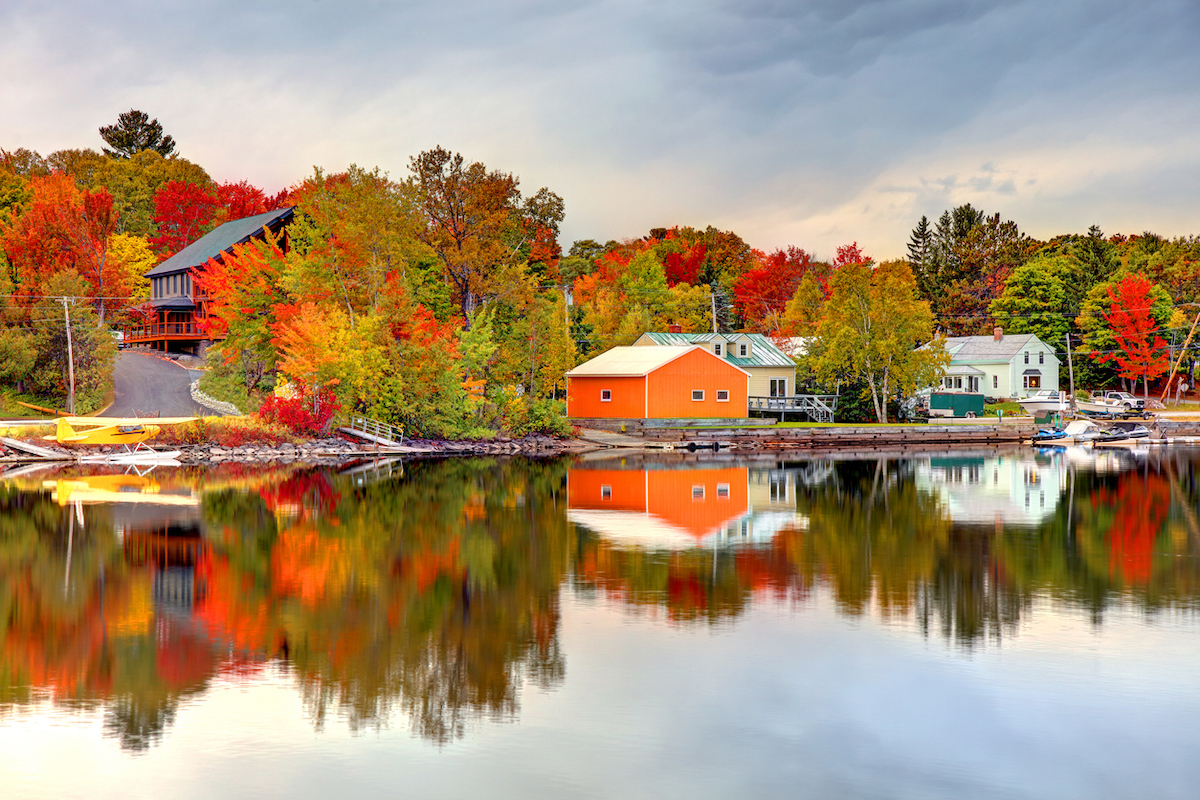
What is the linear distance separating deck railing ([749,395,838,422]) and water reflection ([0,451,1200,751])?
85.2 feet

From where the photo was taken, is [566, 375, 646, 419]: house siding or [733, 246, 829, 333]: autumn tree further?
[733, 246, 829, 333]: autumn tree

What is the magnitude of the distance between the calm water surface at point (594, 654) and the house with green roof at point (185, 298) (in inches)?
1645

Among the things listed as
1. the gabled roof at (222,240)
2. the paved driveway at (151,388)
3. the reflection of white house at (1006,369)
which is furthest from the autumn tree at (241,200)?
the reflection of white house at (1006,369)

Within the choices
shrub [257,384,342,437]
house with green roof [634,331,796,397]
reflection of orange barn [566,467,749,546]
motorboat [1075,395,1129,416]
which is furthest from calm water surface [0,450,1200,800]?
motorboat [1075,395,1129,416]

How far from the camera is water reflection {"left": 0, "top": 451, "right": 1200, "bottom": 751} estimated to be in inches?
522

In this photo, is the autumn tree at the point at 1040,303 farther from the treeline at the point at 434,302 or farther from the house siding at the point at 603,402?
the house siding at the point at 603,402

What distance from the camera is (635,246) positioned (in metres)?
103

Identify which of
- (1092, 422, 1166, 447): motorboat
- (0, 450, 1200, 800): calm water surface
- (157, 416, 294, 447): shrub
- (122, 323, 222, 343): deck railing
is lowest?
(0, 450, 1200, 800): calm water surface

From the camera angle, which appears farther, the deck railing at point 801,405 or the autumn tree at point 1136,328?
the autumn tree at point 1136,328

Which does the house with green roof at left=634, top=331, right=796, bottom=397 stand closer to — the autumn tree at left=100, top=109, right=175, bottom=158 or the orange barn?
the orange barn

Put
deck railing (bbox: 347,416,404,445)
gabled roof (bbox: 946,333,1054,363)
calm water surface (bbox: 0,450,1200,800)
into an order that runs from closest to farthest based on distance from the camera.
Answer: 1. calm water surface (bbox: 0,450,1200,800)
2. deck railing (bbox: 347,416,404,445)
3. gabled roof (bbox: 946,333,1054,363)

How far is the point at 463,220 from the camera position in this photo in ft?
190

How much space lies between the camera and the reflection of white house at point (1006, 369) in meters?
77.5

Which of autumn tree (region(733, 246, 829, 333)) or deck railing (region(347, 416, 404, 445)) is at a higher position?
autumn tree (region(733, 246, 829, 333))
